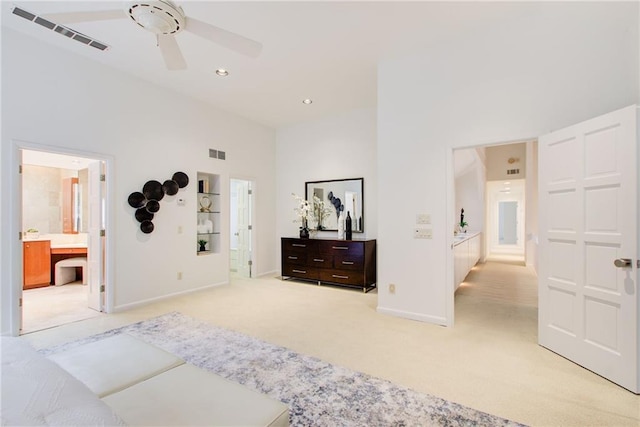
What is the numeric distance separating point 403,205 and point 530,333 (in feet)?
6.34

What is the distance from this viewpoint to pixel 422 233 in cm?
365

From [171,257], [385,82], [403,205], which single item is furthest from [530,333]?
[171,257]

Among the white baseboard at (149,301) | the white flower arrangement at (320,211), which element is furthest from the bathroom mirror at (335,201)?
the white baseboard at (149,301)

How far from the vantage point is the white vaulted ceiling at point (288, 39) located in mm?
2855

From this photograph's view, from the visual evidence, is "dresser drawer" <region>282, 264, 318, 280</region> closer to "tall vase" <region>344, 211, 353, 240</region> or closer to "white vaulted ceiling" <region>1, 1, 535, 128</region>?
"tall vase" <region>344, 211, 353, 240</region>

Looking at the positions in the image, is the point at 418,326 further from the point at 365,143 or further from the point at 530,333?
the point at 365,143

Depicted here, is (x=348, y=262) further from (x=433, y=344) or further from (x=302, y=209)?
(x=433, y=344)

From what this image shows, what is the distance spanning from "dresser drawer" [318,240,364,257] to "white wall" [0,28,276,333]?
1672mm

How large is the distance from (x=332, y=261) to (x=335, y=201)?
1.23m

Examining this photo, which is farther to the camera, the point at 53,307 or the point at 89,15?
the point at 53,307

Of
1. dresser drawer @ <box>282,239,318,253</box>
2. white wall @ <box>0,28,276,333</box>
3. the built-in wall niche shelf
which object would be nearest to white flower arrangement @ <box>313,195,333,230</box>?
dresser drawer @ <box>282,239,318,253</box>

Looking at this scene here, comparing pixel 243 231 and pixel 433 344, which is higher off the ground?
pixel 243 231

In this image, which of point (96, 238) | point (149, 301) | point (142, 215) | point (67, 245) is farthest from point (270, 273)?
point (67, 245)

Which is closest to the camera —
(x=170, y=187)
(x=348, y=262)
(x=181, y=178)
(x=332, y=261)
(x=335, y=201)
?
(x=170, y=187)
